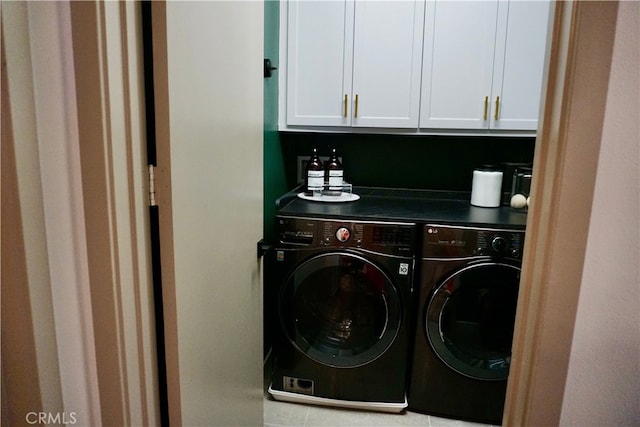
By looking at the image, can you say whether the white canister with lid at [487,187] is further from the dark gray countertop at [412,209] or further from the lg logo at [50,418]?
the lg logo at [50,418]

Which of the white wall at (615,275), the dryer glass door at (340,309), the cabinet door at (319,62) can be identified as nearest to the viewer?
the white wall at (615,275)

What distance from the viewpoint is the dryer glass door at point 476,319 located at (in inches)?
75.5

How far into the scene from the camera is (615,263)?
754mm

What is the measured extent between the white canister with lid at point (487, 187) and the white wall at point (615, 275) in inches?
59.4

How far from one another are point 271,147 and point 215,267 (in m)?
1.19

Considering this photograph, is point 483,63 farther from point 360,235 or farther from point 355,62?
point 360,235

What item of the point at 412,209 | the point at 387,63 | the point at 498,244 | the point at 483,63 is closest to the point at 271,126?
the point at 387,63

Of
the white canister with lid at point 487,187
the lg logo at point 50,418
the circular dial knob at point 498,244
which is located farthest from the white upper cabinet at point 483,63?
the lg logo at point 50,418

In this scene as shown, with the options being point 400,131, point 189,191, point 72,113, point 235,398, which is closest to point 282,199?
point 400,131

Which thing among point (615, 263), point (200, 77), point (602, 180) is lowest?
point (615, 263)

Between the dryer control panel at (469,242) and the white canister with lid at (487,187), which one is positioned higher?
the white canister with lid at (487,187)

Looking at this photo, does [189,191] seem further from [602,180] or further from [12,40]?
[602,180]

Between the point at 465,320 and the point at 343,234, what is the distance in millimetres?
687

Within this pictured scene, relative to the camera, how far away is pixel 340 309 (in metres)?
2.09
